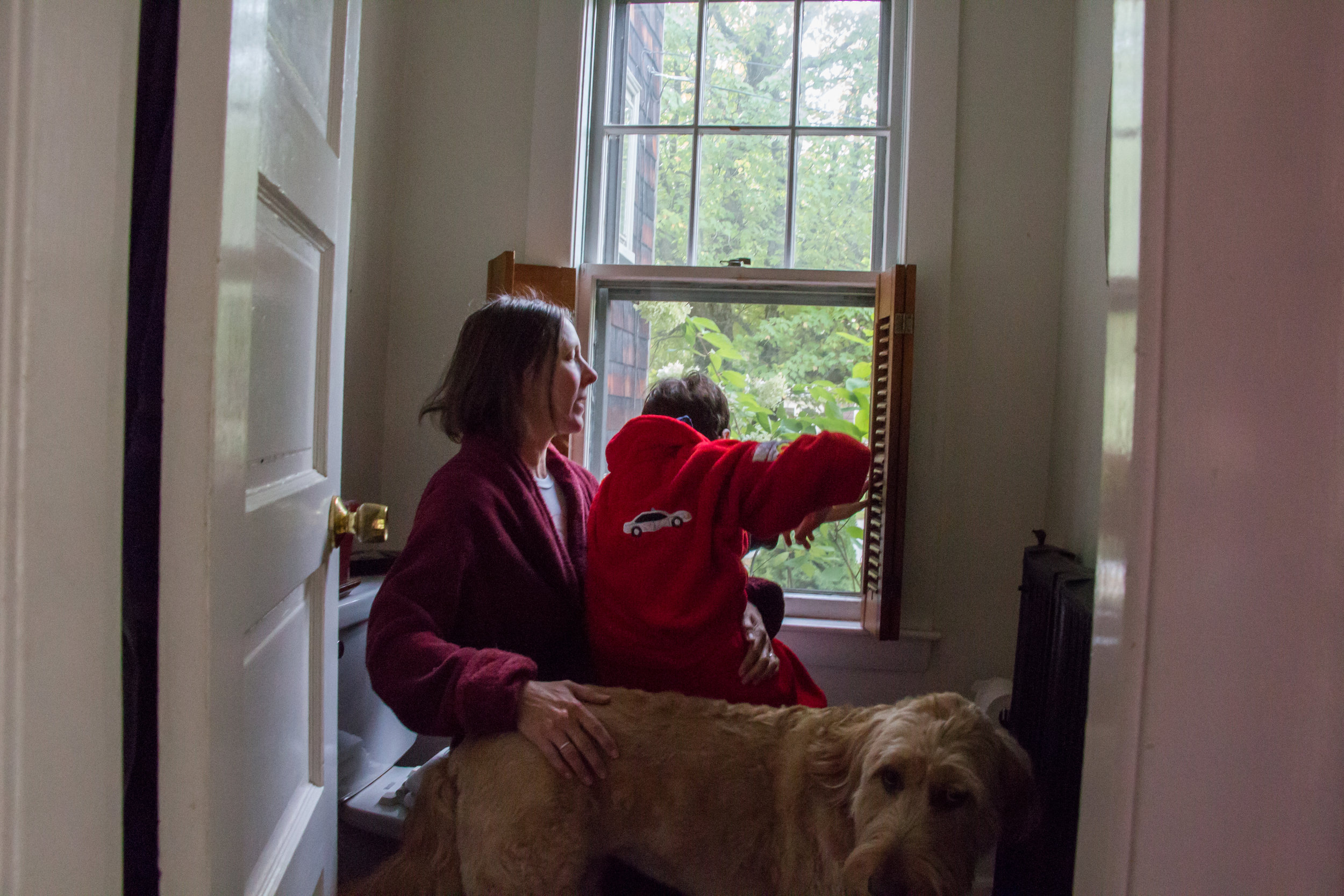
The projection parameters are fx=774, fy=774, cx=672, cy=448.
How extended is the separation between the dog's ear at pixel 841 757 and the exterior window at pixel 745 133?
160cm

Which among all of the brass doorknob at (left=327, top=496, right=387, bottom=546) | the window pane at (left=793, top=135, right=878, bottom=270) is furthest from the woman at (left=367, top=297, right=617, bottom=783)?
the window pane at (left=793, top=135, right=878, bottom=270)

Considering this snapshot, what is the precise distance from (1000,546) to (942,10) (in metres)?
1.55

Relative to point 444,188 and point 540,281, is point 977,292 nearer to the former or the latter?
point 540,281

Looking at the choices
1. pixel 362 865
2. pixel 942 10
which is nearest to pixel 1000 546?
pixel 942 10

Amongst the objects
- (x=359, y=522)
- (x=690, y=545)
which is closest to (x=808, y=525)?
(x=690, y=545)

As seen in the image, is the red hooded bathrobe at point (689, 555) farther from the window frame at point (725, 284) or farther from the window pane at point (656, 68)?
the window pane at point (656, 68)

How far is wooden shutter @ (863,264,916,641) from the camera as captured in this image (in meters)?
2.11

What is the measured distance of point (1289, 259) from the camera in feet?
1.63

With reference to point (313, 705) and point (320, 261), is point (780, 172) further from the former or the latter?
point (313, 705)

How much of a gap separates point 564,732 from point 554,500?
62 cm

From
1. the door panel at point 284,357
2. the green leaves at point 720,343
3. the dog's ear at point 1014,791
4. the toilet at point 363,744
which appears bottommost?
the toilet at point 363,744

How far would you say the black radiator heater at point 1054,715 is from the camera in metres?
1.39

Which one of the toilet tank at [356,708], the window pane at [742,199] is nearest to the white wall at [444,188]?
the window pane at [742,199]

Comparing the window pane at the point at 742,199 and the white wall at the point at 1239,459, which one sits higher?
the window pane at the point at 742,199
